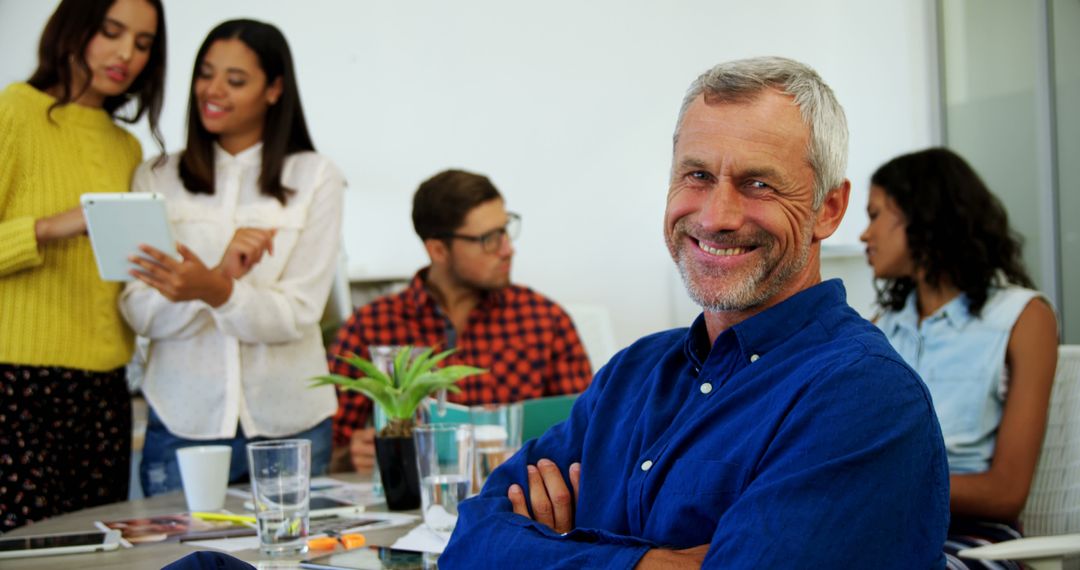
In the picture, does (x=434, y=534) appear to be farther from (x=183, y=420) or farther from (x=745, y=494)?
(x=183, y=420)

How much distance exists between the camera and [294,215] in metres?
2.26

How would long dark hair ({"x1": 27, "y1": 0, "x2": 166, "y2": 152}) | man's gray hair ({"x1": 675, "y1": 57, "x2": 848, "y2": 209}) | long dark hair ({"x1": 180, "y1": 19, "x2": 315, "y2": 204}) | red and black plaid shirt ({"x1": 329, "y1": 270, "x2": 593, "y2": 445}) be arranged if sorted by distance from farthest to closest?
1. red and black plaid shirt ({"x1": 329, "y1": 270, "x2": 593, "y2": 445})
2. long dark hair ({"x1": 180, "y1": 19, "x2": 315, "y2": 204})
3. long dark hair ({"x1": 27, "y1": 0, "x2": 166, "y2": 152})
4. man's gray hair ({"x1": 675, "y1": 57, "x2": 848, "y2": 209})

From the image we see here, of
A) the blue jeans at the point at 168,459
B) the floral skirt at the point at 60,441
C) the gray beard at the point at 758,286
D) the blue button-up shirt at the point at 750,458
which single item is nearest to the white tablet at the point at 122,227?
the floral skirt at the point at 60,441

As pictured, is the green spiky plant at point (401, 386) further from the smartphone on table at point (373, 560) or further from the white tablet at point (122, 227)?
the white tablet at point (122, 227)

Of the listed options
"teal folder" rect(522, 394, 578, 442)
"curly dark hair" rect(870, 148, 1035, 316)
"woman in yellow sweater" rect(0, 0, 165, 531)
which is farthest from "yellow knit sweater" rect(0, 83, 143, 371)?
"curly dark hair" rect(870, 148, 1035, 316)

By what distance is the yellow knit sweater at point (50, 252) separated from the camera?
202 cm

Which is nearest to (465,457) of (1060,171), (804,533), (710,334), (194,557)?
(710,334)

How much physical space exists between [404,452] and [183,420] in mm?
660

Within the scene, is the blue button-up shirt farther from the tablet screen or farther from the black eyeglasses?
the black eyeglasses

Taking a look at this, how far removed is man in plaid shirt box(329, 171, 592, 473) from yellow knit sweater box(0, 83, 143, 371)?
2.28 ft

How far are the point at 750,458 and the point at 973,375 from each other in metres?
1.28

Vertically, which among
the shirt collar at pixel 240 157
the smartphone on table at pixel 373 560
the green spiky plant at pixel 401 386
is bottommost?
the smartphone on table at pixel 373 560

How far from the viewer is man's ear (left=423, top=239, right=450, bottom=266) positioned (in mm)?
2805

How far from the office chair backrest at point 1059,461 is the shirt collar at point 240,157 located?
5.70 feet
